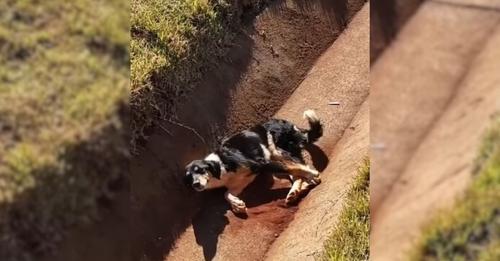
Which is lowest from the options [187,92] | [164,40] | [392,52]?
[187,92]

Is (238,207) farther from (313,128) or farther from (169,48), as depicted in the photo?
(169,48)

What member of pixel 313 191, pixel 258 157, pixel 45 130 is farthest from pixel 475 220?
pixel 258 157

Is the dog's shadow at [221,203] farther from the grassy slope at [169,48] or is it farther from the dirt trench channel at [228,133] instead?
the grassy slope at [169,48]

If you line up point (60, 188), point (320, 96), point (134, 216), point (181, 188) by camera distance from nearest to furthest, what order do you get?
point (60, 188)
point (134, 216)
point (181, 188)
point (320, 96)

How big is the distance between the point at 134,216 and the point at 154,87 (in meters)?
1.06

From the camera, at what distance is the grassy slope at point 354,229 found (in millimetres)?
4277

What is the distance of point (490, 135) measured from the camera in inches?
120

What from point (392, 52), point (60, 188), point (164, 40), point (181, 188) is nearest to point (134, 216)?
point (181, 188)

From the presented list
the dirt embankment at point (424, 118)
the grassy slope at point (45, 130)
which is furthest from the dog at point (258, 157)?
the dirt embankment at point (424, 118)

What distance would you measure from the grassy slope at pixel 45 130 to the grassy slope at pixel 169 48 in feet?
3.27

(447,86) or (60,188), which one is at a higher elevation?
(447,86)

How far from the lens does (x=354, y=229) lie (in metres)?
4.39

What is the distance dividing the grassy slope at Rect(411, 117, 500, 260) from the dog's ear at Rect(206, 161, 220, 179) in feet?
9.09

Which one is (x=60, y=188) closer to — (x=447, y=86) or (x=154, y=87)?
(x=154, y=87)
